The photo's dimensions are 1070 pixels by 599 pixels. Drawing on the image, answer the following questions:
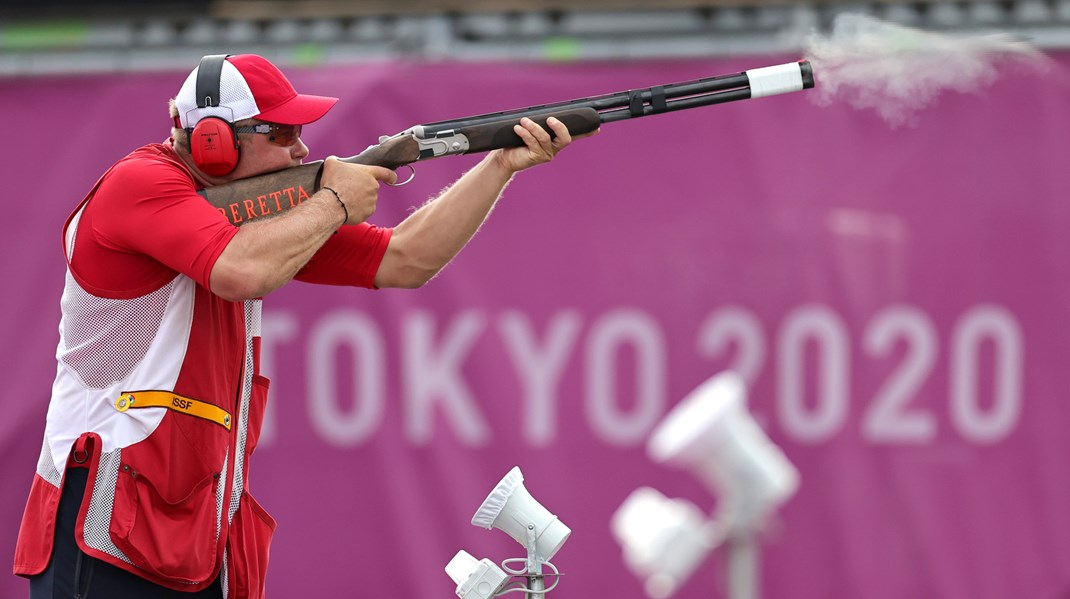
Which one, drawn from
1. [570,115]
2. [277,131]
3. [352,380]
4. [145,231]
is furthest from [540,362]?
[145,231]

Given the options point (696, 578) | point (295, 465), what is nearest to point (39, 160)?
point (295, 465)

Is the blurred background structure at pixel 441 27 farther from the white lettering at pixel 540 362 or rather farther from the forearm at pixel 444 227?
the forearm at pixel 444 227

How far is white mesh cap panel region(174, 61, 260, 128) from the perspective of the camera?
3.42m

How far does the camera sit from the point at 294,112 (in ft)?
11.5

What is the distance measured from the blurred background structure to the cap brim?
2.28 m

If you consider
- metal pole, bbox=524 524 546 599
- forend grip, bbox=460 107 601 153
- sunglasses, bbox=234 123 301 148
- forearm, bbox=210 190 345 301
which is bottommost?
metal pole, bbox=524 524 546 599

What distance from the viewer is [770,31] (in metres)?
5.68

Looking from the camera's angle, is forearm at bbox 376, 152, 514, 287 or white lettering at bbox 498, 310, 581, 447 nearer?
forearm at bbox 376, 152, 514, 287

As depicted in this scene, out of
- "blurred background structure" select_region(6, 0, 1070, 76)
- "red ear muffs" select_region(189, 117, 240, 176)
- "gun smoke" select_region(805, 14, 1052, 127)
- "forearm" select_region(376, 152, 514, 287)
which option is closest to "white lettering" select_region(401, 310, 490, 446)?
"blurred background structure" select_region(6, 0, 1070, 76)

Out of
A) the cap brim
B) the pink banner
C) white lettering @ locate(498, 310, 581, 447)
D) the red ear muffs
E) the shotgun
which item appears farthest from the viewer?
white lettering @ locate(498, 310, 581, 447)

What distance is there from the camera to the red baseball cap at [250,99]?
3.43m

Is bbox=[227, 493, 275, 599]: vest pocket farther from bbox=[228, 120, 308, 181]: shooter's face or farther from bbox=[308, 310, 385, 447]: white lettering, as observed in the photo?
bbox=[308, 310, 385, 447]: white lettering

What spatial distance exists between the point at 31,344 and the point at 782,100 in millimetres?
3403

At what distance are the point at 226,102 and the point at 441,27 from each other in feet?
8.05
